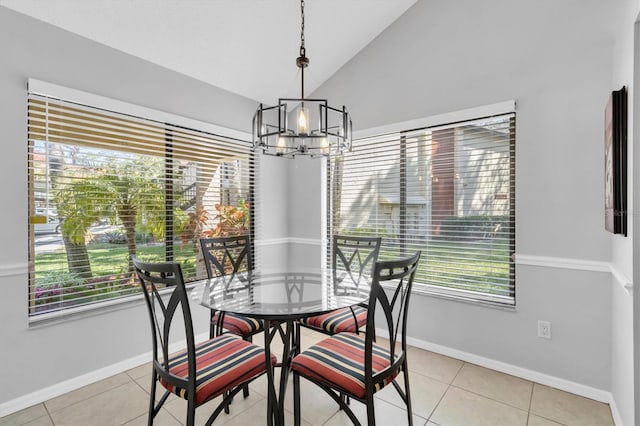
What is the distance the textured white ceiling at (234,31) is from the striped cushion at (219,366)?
7.52 feet

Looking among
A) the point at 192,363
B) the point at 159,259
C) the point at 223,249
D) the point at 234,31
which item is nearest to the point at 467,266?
the point at 223,249

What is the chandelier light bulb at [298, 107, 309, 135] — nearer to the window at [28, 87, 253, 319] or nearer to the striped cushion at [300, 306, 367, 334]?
the striped cushion at [300, 306, 367, 334]

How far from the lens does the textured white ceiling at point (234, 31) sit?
2242 mm

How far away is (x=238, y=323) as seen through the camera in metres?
2.25

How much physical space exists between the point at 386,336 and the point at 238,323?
64.1 inches

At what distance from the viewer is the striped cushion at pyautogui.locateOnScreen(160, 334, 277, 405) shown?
1.51m

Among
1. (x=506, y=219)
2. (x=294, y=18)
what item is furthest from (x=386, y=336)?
(x=294, y=18)

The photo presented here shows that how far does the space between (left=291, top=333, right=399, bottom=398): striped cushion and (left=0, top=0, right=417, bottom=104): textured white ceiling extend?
251cm

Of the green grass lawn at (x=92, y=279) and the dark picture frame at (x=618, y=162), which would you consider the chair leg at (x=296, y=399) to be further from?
the dark picture frame at (x=618, y=162)

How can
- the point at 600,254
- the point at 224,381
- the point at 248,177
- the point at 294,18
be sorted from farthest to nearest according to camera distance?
the point at 248,177 < the point at 294,18 < the point at 600,254 < the point at 224,381

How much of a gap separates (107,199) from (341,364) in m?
2.15

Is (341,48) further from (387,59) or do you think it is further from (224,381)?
(224,381)

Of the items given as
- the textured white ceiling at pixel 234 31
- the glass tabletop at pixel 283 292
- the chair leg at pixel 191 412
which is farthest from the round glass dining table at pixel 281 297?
the textured white ceiling at pixel 234 31

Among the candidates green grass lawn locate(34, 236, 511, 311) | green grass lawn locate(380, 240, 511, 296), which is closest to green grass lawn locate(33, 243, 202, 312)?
green grass lawn locate(34, 236, 511, 311)
